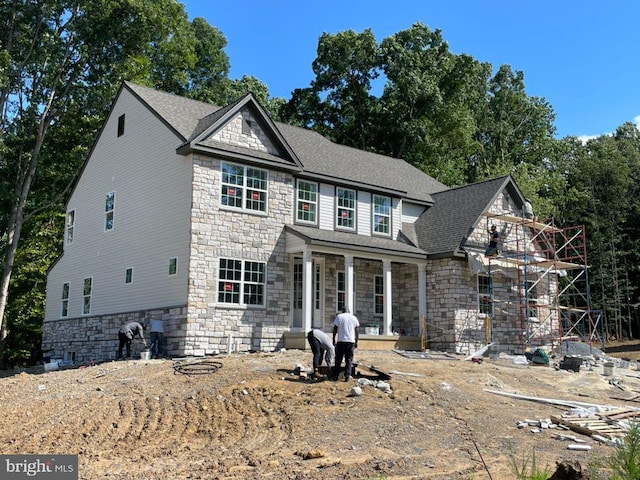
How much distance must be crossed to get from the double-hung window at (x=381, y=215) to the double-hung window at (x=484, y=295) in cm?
399

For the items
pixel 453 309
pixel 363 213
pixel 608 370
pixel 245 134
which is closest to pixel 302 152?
pixel 363 213

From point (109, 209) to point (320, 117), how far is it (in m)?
26.1

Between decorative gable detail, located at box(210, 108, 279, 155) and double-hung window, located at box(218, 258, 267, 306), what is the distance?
3.90m

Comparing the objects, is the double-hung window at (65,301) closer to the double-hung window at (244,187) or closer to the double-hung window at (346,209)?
the double-hung window at (244,187)

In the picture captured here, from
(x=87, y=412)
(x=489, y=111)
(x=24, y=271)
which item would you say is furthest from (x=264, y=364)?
(x=489, y=111)

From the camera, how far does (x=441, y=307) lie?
23.2 m

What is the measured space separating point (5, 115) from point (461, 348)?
956 inches

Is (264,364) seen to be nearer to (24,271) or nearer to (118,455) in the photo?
(118,455)

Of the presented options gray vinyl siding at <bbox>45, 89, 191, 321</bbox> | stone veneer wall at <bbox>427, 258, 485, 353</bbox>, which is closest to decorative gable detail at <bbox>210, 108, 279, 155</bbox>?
gray vinyl siding at <bbox>45, 89, 191, 321</bbox>

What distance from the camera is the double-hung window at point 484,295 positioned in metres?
23.9

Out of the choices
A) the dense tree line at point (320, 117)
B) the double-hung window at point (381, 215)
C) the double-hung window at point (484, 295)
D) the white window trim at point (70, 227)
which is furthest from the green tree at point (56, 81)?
the double-hung window at point (484, 295)

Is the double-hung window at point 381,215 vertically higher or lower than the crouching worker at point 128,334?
higher

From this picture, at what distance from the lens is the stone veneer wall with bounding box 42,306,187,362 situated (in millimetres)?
18859

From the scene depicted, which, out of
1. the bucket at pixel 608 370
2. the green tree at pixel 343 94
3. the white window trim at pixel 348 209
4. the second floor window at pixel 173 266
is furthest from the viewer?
the green tree at pixel 343 94
